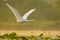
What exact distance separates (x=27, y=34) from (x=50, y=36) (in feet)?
0.80

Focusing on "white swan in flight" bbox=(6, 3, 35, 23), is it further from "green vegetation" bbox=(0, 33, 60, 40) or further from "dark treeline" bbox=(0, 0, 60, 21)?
"green vegetation" bbox=(0, 33, 60, 40)

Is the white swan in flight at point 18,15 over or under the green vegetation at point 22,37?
over

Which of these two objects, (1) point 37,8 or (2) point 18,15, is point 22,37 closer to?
(2) point 18,15

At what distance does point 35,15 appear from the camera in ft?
10.5

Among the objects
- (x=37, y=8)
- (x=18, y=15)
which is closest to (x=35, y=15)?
(x=37, y=8)

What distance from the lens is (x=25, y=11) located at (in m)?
3.22

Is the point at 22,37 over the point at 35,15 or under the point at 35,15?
under

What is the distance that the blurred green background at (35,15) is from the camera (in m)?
3.20

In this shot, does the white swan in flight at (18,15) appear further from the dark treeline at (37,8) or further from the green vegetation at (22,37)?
the green vegetation at (22,37)

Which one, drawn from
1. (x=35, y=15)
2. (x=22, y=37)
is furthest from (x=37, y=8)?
(x=22, y=37)

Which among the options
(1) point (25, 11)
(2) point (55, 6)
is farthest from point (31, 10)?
(2) point (55, 6)

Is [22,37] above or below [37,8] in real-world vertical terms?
below

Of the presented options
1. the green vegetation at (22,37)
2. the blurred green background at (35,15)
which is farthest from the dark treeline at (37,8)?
the green vegetation at (22,37)

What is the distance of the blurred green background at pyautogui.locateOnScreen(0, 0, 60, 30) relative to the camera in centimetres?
320
